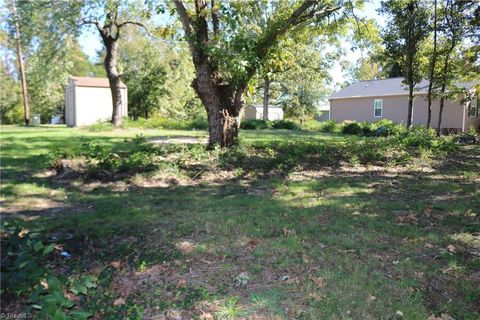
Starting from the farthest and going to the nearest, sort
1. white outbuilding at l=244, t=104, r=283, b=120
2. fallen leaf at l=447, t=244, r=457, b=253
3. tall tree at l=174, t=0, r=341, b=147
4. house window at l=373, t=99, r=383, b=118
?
white outbuilding at l=244, t=104, r=283, b=120 < house window at l=373, t=99, r=383, b=118 < tall tree at l=174, t=0, r=341, b=147 < fallen leaf at l=447, t=244, r=457, b=253

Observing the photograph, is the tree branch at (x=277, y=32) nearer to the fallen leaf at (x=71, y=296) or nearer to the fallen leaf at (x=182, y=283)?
the fallen leaf at (x=182, y=283)

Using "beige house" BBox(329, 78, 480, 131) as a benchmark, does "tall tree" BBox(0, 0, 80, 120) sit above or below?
above

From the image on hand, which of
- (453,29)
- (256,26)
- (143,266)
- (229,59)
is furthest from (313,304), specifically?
(453,29)

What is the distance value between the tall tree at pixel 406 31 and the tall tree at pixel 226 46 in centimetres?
756

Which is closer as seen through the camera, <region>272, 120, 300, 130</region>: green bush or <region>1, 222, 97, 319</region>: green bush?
<region>1, 222, 97, 319</region>: green bush

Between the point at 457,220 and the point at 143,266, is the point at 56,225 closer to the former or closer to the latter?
the point at 143,266

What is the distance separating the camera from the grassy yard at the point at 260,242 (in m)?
3.06

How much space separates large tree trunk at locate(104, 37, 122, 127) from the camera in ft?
62.2

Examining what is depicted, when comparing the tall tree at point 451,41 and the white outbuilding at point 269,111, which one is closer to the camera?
the tall tree at point 451,41

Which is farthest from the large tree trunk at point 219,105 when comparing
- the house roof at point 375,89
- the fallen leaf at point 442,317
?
the house roof at point 375,89

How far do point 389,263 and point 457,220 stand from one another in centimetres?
188

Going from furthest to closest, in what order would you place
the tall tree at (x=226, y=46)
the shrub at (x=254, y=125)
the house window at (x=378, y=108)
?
the house window at (x=378, y=108) → the shrub at (x=254, y=125) → the tall tree at (x=226, y=46)

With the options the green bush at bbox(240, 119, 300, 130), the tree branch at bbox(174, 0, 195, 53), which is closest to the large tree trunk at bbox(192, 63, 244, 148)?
the tree branch at bbox(174, 0, 195, 53)

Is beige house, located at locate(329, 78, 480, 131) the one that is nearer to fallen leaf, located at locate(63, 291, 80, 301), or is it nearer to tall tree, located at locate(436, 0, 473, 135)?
tall tree, located at locate(436, 0, 473, 135)
